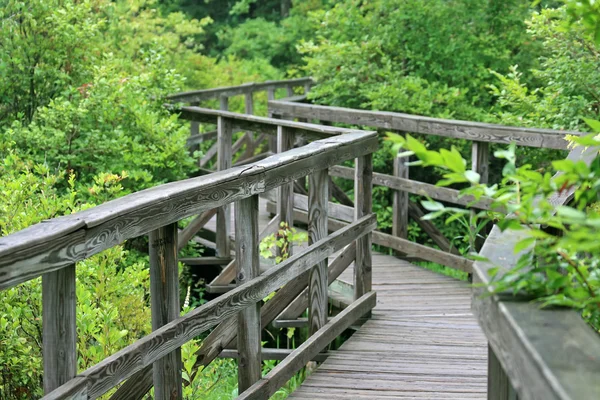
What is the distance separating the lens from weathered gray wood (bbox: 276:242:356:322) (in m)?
6.28

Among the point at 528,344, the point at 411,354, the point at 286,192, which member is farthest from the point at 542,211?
the point at 286,192

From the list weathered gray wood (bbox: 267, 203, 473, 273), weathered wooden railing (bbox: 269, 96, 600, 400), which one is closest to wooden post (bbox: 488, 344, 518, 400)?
weathered wooden railing (bbox: 269, 96, 600, 400)

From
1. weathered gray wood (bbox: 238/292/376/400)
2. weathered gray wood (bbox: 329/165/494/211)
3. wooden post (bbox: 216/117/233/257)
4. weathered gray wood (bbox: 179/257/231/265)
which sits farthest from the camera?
weathered gray wood (bbox: 179/257/231/265)

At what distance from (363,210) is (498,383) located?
3.68 m

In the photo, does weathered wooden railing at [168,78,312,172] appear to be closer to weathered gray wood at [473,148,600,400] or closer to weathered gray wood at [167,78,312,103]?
weathered gray wood at [167,78,312,103]

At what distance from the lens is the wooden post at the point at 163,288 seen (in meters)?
3.71

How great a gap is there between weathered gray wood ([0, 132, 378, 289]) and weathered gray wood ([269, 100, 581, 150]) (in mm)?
2410

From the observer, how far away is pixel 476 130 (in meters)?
7.44

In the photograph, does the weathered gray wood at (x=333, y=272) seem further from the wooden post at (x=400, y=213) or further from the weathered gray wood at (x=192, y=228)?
the wooden post at (x=400, y=213)

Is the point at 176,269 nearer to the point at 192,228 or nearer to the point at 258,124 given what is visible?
the point at 258,124

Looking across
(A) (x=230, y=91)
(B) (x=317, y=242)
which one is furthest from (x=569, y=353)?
(A) (x=230, y=91)

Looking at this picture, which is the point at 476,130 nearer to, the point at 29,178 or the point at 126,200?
the point at 29,178

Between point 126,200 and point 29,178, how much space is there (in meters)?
2.12

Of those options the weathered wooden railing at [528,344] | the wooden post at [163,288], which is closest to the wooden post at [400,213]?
the weathered wooden railing at [528,344]
